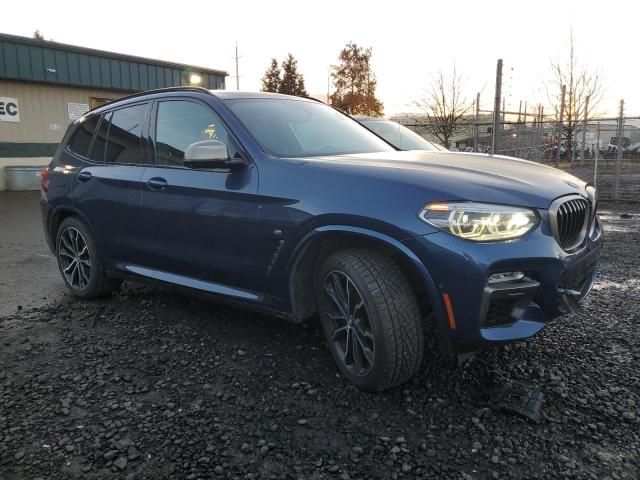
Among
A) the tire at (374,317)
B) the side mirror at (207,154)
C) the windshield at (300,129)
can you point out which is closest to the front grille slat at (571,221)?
the tire at (374,317)

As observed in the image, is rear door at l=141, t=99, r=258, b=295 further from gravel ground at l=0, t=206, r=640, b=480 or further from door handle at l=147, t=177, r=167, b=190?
gravel ground at l=0, t=206, r=640, b=480

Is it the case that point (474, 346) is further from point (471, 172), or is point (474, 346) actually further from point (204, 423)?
point (204, 423)

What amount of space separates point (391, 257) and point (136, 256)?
2.19 metres

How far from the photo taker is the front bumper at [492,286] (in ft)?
7.86

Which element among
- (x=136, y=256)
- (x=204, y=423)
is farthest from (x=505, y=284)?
(x=136, y=256)

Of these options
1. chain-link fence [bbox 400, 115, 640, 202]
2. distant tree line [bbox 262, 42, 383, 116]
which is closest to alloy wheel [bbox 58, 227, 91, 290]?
chain-link fence [bbox 400, 115, 640, 202]

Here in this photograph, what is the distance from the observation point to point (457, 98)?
93.6 ft

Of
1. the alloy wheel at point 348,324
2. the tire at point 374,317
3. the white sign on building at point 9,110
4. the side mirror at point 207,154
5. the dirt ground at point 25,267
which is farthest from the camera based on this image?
the white sign on building at point 9,110

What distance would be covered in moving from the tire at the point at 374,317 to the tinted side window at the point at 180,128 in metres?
1.28

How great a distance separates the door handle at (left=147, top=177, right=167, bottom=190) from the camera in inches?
143

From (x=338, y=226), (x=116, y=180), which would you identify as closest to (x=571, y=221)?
(x=338, y=226)

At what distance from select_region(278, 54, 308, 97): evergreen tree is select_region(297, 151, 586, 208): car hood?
39.6m

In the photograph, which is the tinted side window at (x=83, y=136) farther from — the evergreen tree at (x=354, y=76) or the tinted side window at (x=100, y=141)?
the evergreen tree at (x=354, y=76)

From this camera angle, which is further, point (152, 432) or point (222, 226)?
point (222, 226)
